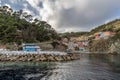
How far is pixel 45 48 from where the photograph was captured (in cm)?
11469

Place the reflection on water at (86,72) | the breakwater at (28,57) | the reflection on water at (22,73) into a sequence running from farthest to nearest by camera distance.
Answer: the breakwater at (28,57), the reflection on water at (86,72), the reflection on water at (22,73)

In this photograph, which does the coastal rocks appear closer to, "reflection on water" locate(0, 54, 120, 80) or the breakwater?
the breakwater

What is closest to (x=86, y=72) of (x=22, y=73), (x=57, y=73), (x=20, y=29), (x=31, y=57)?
(x=57, y=73)

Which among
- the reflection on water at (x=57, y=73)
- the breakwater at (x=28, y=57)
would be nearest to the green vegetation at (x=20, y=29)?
the breakwater at (x=28, y=57)

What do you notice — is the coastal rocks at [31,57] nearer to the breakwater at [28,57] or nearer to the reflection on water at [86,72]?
the breakwater at [28,57]

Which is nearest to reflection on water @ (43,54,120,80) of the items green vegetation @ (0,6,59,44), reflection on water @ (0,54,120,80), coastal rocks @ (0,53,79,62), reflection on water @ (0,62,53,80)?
reflection on water @ (0,54,120,80)

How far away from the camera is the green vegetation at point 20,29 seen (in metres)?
99.5

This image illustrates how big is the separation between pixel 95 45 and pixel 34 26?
7080cm

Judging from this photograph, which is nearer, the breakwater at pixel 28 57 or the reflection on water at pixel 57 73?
the reflection on water at pixel 57 73

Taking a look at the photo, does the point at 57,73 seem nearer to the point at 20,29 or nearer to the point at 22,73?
the point at 22,73

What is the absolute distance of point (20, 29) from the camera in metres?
119

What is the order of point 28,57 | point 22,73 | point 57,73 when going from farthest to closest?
1. point 28,57
2. point 57,73
3. point 22,73

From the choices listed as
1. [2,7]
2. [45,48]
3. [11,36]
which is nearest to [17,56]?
[11,36]

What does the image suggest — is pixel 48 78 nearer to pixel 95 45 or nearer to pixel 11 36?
pixel 11 36
